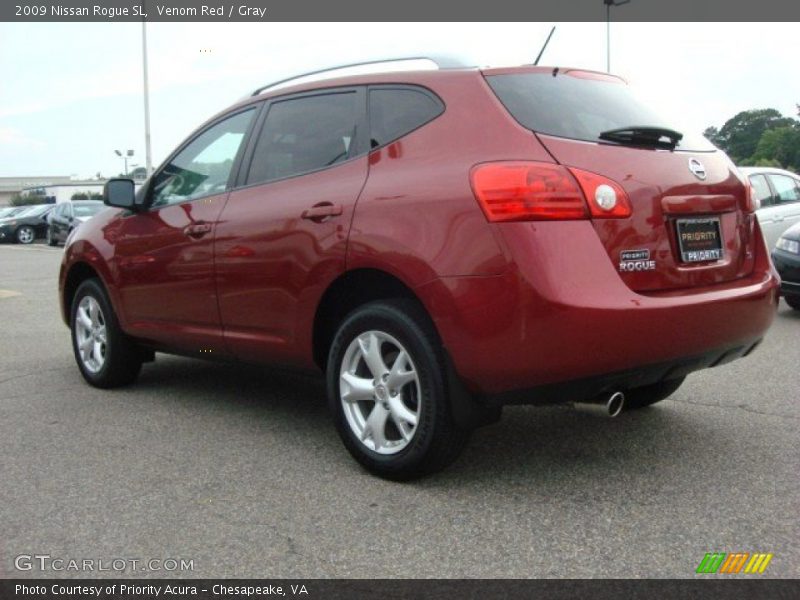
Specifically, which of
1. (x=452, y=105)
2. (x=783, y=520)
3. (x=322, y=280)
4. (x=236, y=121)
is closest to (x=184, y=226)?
(x=236, y=121)

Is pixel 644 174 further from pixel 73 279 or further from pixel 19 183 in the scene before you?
pixel 19 183

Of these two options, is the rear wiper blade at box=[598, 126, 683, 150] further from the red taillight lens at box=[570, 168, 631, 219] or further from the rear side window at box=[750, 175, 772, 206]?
the rear side window at box=[750, 175, 772, 206]

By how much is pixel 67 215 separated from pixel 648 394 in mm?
24431

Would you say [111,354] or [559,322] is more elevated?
[559,322]

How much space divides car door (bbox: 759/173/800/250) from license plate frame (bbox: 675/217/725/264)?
7.55 m

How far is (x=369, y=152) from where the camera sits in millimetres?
3916

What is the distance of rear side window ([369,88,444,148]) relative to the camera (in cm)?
378

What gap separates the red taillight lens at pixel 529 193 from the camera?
10.7 ft

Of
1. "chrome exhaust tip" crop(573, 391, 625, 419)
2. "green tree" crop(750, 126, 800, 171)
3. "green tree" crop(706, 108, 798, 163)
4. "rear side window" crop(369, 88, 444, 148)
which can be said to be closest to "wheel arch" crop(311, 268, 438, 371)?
"rear side window" crop(369, 88, 444, 148)

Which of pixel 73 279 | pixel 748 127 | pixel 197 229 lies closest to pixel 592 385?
pixel 197 229

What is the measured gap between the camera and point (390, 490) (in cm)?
364

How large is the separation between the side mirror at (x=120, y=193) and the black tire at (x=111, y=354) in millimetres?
668
